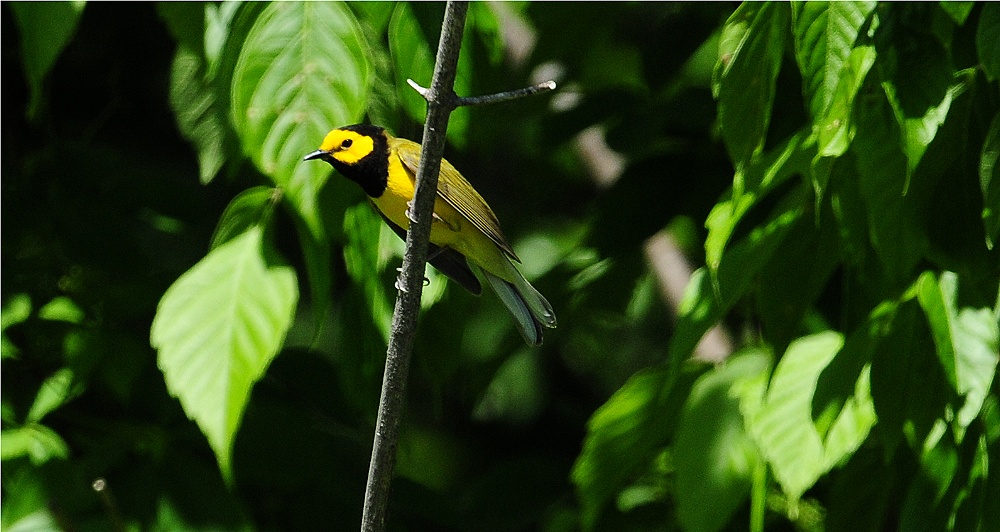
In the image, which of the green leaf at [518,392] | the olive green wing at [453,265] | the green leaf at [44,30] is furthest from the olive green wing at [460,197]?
the green leaf at [518,392]

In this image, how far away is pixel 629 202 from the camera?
3512 mm

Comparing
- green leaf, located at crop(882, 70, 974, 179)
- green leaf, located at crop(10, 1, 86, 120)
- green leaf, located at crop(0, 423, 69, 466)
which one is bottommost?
green leaf, located at crop(0, 423, 69, 466)

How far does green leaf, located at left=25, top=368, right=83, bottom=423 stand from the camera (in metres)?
3.04

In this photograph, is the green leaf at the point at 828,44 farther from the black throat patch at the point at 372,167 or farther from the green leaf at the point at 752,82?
the black throat patch at the point at 372,167

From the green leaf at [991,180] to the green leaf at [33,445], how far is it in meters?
2.44

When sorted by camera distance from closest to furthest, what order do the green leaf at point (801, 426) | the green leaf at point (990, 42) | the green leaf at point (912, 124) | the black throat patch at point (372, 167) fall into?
the green leaf at point (990, 42), the green leaf at point (912, 124), the green leaf at point (801, 426), the black throat patch at point (372, 167)

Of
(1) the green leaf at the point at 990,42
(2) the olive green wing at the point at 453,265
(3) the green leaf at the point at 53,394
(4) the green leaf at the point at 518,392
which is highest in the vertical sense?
(1) the green leaf at the point at 990,42

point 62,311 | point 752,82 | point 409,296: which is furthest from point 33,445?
point 752,82

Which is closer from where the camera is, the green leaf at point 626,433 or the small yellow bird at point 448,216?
the small yellow bird at point 448,216

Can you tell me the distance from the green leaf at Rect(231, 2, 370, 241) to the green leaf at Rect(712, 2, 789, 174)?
2.61ft

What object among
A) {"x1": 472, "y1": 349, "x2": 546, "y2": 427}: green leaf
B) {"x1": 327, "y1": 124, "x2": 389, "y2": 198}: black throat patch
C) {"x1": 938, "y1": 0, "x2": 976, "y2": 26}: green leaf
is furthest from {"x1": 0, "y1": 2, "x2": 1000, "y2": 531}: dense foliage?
{"x1": 472, "y1": 349, "x2": 546, "y2": 427}: green leaf

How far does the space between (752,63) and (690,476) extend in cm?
109

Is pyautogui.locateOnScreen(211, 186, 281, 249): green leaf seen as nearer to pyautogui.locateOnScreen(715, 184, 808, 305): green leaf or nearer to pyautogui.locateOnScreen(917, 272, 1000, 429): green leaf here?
pyautogui.locateOnScreen(715, 184, 808, 305): green leaf

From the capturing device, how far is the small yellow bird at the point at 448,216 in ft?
9.07
